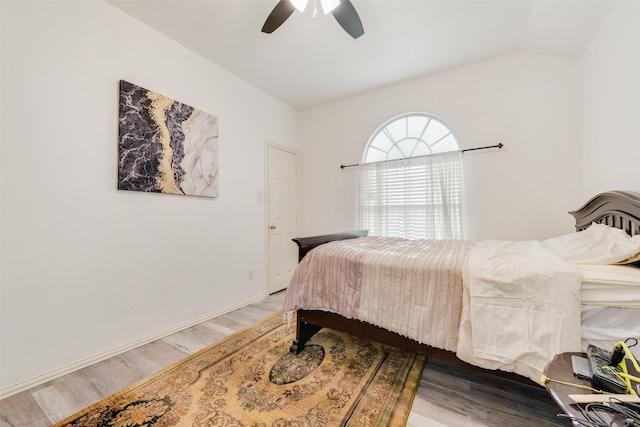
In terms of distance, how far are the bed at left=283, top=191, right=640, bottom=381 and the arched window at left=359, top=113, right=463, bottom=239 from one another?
120cm

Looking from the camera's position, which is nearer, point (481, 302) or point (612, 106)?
point (481, 302)

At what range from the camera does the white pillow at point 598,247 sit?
46.1 inches

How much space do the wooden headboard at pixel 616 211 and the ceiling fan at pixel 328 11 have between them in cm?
203

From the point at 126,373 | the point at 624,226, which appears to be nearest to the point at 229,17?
the point at 126,373

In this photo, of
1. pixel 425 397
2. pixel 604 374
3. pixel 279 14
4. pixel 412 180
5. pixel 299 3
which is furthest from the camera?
pixel 412 180

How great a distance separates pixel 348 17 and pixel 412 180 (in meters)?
1.96

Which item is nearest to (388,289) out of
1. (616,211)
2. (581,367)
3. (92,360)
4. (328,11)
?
(581,367)

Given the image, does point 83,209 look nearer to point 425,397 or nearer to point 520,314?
point 425,397

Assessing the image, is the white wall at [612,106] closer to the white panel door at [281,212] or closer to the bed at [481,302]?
the bed at [481,302]

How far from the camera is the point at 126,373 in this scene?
1.72 meters

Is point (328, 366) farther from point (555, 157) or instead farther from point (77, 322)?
point (555, 157)

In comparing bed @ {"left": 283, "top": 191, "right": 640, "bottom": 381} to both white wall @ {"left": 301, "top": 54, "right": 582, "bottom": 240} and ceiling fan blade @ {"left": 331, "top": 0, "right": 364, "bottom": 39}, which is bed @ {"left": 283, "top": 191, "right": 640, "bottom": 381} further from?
ceiling fan blade @ {"left": 331, "top": 0, "right": 364, "bottom": 39}

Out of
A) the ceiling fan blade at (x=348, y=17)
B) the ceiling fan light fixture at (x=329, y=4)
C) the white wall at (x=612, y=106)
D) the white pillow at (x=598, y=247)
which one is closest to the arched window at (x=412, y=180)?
the white wall at (x=612, y=106)

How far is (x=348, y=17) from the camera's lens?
1834 mm
